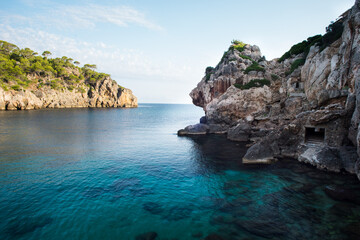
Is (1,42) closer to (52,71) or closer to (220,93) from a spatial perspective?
(52,71)

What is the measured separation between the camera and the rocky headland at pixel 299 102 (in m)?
21.0

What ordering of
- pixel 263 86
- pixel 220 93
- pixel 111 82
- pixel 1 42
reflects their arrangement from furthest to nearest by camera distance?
pixel 111 82 → pixel 1 42 → pixel 220 93 → pixel 263 86

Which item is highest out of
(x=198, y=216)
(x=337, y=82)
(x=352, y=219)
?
(x=337, y=82)

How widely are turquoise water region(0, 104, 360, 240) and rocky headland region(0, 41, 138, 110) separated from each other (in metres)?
76.3

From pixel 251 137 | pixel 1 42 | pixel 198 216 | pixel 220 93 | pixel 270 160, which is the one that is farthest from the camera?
pixel 1 42

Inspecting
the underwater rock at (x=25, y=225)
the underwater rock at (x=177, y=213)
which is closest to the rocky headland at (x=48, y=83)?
the underwater rock at (x=25, y=225)

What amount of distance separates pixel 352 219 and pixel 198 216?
9.83 m

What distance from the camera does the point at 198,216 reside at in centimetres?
1278

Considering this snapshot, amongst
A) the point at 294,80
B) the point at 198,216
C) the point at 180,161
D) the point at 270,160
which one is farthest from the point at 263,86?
the point at 198,216

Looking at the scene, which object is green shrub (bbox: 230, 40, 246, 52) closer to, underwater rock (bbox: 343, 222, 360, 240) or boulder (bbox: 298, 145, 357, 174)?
boulder (bbox: 298, 145, 357, 174)

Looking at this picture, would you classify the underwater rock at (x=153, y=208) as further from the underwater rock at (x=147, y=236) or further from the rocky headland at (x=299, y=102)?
the rocky headland at (x=299, y=102)

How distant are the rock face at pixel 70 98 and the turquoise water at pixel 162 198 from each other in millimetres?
73135

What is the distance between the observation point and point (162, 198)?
1534 centimetres

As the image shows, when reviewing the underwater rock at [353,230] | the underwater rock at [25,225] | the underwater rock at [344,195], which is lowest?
the underwater rock at [25,225]
